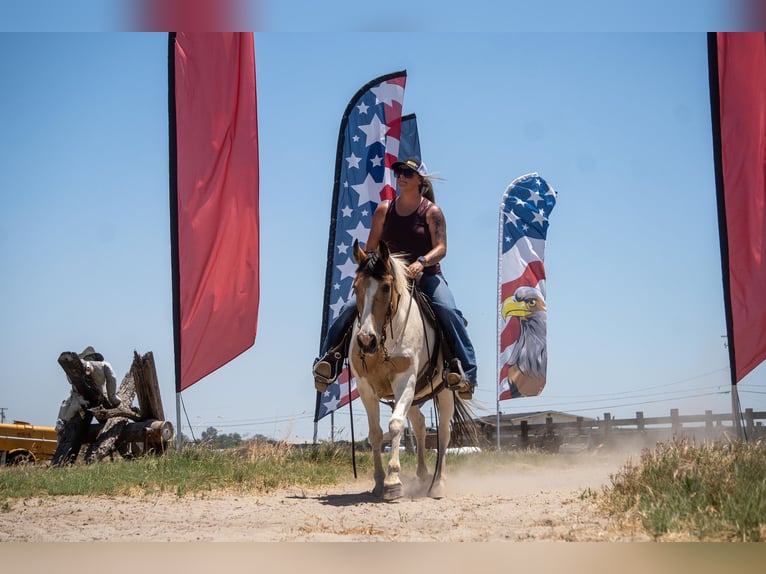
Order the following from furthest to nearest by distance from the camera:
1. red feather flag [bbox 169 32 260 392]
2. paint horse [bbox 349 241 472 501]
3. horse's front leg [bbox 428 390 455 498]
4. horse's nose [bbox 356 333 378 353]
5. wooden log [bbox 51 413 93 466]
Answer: wooden log [bbox 51 413 93 466]
red feather flag [bbox 169 32 260 392]
horse's front leg [bbox 428 390 455 498]
paint horse [bbox 349 241 472 501]
horse's nose [bbox 356 333 378 353]

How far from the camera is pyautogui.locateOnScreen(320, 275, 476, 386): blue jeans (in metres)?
8.22

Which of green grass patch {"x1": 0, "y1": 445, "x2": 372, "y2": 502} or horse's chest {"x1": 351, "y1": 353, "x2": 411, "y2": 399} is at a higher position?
horse's chest {"x1": 351, "y1": 353, "x2": 411, "y2": 399}

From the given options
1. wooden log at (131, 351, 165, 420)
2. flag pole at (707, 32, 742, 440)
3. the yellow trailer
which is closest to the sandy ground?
flag pole at (707, 32, 742, 440)

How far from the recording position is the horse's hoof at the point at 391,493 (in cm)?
740

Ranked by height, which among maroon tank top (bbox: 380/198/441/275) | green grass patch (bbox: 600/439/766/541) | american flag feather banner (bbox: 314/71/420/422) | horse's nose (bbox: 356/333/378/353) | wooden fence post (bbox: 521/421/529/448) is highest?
american flag feather banner (bbox: 314/71/420/422)

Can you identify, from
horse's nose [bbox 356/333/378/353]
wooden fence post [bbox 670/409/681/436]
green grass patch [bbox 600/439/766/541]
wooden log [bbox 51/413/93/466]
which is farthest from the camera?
wooden fence post [bbox 670/409/681/436]

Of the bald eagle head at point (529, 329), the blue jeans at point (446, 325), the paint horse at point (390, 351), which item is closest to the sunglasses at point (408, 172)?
the paint horse at point (390, 351)

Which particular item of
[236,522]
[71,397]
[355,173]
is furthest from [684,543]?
[355,173]

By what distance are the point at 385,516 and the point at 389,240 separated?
11.4ft

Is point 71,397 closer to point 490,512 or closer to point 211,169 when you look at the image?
point 211,169

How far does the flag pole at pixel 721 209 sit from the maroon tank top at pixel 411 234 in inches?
182

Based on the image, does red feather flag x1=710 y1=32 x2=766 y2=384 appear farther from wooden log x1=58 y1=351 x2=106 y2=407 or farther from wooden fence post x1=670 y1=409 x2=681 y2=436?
wooden fence post x1=670 y1=409 x2=681 y2=436

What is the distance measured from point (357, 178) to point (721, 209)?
7.44 m
